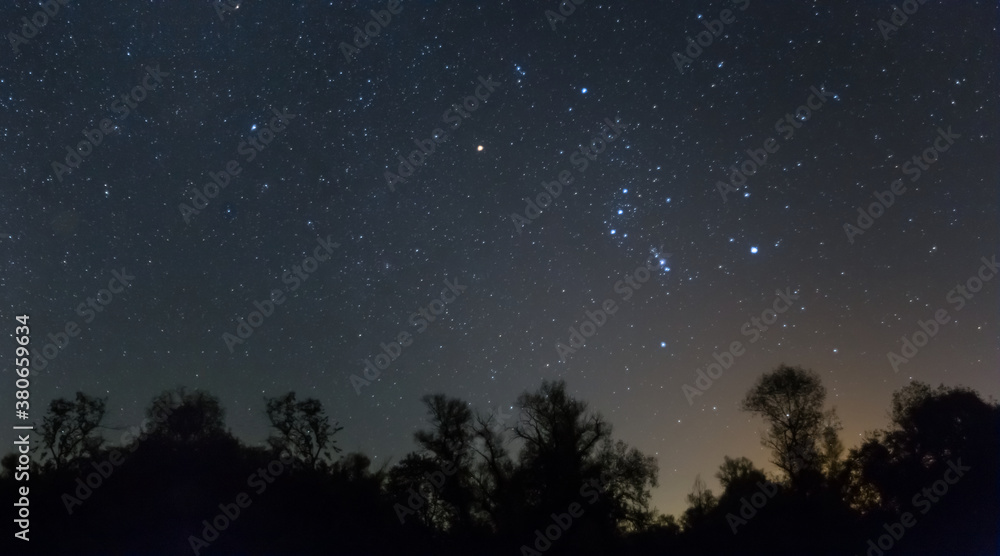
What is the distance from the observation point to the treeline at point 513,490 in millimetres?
25703

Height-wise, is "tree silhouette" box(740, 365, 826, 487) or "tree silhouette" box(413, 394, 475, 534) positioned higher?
"tree silhouette" box(413, 394, 475, 534)

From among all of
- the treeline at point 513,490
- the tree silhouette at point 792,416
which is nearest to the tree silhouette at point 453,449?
the treeline at point 513,490

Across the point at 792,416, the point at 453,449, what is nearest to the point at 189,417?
the point at 453,449

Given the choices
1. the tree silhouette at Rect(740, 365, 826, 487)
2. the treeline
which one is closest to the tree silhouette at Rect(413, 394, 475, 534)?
the treeline

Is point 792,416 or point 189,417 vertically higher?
point 189,417

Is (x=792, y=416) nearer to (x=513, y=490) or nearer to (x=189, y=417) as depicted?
(x=513, y=490)

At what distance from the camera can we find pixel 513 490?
2914cm

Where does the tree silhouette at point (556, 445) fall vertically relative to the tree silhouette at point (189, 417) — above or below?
below

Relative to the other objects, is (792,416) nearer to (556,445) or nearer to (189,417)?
(556,445)

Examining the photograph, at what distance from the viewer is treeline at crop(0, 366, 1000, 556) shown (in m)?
25.7

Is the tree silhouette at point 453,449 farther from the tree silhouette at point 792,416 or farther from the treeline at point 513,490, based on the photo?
the tree silhouette at point 792,416

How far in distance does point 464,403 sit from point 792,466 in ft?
41.1

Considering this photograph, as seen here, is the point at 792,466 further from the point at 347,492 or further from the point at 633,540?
the point at 347,492

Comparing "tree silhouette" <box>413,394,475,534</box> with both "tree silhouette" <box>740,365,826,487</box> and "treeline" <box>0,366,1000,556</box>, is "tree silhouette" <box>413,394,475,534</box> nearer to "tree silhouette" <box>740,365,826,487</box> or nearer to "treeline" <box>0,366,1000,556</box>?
"treeline" <box>0,366,1000,556</box>
